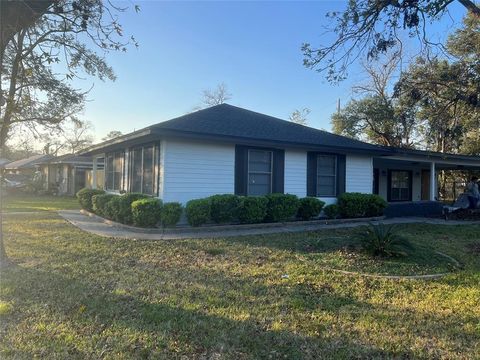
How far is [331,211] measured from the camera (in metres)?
12.8

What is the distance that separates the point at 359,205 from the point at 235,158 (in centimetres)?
501

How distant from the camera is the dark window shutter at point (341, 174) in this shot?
13.8 metres

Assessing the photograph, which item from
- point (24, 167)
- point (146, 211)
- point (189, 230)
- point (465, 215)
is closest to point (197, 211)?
point (189, 230)

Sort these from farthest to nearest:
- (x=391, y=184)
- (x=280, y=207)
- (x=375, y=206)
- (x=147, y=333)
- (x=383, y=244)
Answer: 1. (x=391, y=184)
2. (x=375, y=206)
3. (x=280, y=207)
4. (x=383, y=244)
5. (x=147, y=333)

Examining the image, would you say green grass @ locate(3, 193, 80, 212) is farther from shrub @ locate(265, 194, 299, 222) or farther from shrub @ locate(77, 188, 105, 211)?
shrub @ locate(265, 194, 299, 222)

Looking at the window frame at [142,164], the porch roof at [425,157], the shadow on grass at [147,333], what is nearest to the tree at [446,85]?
the porch roof at [425,157]

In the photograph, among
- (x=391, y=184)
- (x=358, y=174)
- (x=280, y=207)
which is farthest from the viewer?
(x=391, y=184)

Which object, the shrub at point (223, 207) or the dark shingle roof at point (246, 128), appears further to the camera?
the dark shingle roof at point (246, 128)

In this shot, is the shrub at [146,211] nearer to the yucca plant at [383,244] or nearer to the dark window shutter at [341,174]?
the yucca plant at [383,244]

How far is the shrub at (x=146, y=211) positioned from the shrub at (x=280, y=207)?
3358 millimetres

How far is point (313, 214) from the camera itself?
482 inches

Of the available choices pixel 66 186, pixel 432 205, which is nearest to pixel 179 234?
pixel 432 205

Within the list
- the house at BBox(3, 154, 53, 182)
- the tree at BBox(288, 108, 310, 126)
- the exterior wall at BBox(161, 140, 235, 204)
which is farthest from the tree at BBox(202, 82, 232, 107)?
the exterior wall at BBox(161, 140, 235, 204)

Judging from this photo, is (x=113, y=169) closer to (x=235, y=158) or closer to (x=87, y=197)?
(x=87, y=197)
